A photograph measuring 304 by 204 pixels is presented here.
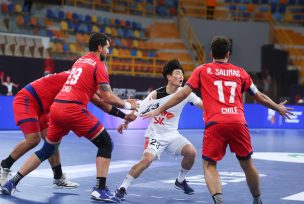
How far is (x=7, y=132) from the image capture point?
65.5 feet

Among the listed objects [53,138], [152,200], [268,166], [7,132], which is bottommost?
[7,132]

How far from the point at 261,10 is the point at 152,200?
34.0 metres

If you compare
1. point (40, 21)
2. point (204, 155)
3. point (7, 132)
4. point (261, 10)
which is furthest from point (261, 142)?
point (261, 10)

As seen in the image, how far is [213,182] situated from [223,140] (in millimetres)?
460

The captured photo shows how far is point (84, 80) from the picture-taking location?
25.2ft

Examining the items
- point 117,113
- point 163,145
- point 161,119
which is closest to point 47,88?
point 117,113

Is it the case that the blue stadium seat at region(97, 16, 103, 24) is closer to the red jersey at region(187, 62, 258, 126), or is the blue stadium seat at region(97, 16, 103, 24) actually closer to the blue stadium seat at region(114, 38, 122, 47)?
the blue stadium seat at region(114, 38, 122, 47)

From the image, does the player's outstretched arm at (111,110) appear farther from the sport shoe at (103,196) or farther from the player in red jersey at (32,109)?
the sport shoe at (103,196)

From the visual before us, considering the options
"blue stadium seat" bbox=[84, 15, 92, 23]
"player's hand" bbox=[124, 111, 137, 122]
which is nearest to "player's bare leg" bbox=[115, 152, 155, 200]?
"player's hand" bbox=[124, 111, 137, 122]

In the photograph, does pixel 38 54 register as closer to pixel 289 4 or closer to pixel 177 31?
pixel 177 31

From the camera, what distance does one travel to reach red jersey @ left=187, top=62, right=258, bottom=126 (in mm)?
6643

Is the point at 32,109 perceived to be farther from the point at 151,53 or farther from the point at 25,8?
the point at 151,53

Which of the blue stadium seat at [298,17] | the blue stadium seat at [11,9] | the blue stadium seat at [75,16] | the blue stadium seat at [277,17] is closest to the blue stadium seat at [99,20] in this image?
the blue stadium seat at [75,16]

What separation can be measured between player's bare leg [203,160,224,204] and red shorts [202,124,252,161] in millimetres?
91
